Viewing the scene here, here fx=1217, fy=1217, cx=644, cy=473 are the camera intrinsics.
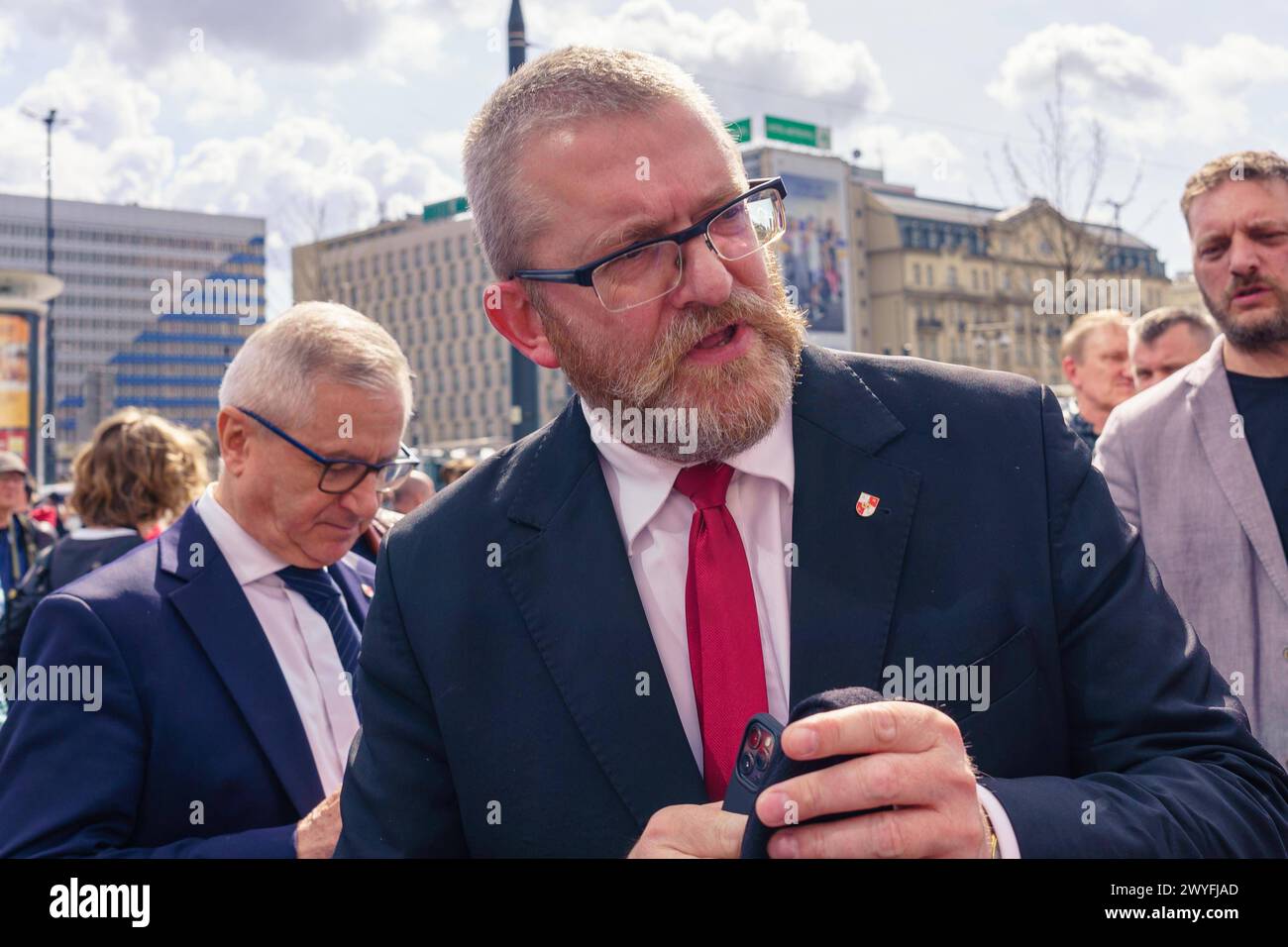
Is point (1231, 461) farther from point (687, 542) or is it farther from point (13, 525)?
point (13, 525)

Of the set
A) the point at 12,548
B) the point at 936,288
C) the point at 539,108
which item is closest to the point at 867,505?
the point at 539,108

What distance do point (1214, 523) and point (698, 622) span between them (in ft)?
7.84

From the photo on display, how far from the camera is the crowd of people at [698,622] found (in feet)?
4.77

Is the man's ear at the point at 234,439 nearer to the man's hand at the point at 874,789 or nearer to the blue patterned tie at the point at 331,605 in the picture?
the blue patterned tie at the point at 331,605

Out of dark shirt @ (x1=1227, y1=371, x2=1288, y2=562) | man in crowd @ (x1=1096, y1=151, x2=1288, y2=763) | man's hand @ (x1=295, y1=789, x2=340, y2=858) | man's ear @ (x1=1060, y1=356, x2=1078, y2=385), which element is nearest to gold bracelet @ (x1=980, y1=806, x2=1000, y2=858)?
man's hand @ (x1=295, y1=789, x2=340, y2=858)

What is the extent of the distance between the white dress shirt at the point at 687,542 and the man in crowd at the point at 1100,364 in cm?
501

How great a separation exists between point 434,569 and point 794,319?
2.29ft

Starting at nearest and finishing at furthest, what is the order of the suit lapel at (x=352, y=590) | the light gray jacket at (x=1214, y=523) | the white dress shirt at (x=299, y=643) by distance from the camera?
the white dress shirt at (x=299, y=643) → the suit lapel at (x=352, y=590) → the light gray jacket at (x=1214, y=523)

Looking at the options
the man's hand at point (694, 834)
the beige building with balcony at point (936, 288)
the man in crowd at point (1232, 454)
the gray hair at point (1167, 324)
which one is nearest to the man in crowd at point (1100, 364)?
the gray hair at point (1167, 324)

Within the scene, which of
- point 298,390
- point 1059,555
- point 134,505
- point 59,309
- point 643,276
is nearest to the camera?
point 1059,555

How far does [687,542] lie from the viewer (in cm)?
187

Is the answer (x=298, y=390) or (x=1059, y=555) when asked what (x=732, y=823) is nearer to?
(x=1059, y=555)
